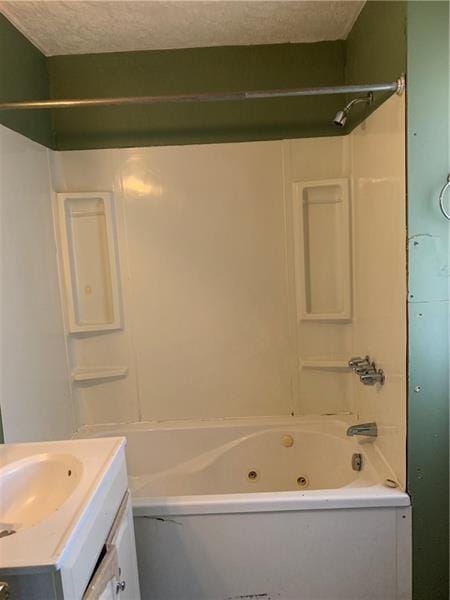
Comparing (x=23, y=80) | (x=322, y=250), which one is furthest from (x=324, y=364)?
(x=23, y=80)

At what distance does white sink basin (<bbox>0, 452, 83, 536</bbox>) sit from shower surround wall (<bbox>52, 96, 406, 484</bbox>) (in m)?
1.03

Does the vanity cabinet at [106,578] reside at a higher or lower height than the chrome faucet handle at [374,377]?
lower

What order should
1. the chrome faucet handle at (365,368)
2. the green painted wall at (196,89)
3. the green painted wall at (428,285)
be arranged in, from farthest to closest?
the green painted wall at (196,89) → the chrome faucet handle at (365,368) → the green painted wall at (428,285)

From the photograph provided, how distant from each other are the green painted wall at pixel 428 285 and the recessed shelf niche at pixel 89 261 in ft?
4.74

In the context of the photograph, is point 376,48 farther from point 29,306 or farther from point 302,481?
point 302,481

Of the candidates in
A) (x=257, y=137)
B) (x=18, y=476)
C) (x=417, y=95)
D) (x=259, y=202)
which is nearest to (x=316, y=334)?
(x=259, y=202)

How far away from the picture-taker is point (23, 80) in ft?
6.40

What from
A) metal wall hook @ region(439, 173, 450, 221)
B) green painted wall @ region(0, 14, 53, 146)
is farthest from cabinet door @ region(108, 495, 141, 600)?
green painted wall @ region(0, 14, 53, 146)

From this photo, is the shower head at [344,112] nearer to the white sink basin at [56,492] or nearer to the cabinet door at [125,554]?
the white sink basin at [56,492]

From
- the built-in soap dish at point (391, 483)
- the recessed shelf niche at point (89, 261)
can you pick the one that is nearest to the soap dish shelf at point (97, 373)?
the recessed shelf niche at point (89, 261)

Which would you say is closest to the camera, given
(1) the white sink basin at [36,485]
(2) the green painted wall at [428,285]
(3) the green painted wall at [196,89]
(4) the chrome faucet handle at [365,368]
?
(1) the white sink basin at [36,485]

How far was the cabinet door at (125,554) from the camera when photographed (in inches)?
50.5

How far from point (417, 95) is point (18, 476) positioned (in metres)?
1.67

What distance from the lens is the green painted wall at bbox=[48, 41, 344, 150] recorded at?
2170 mm
